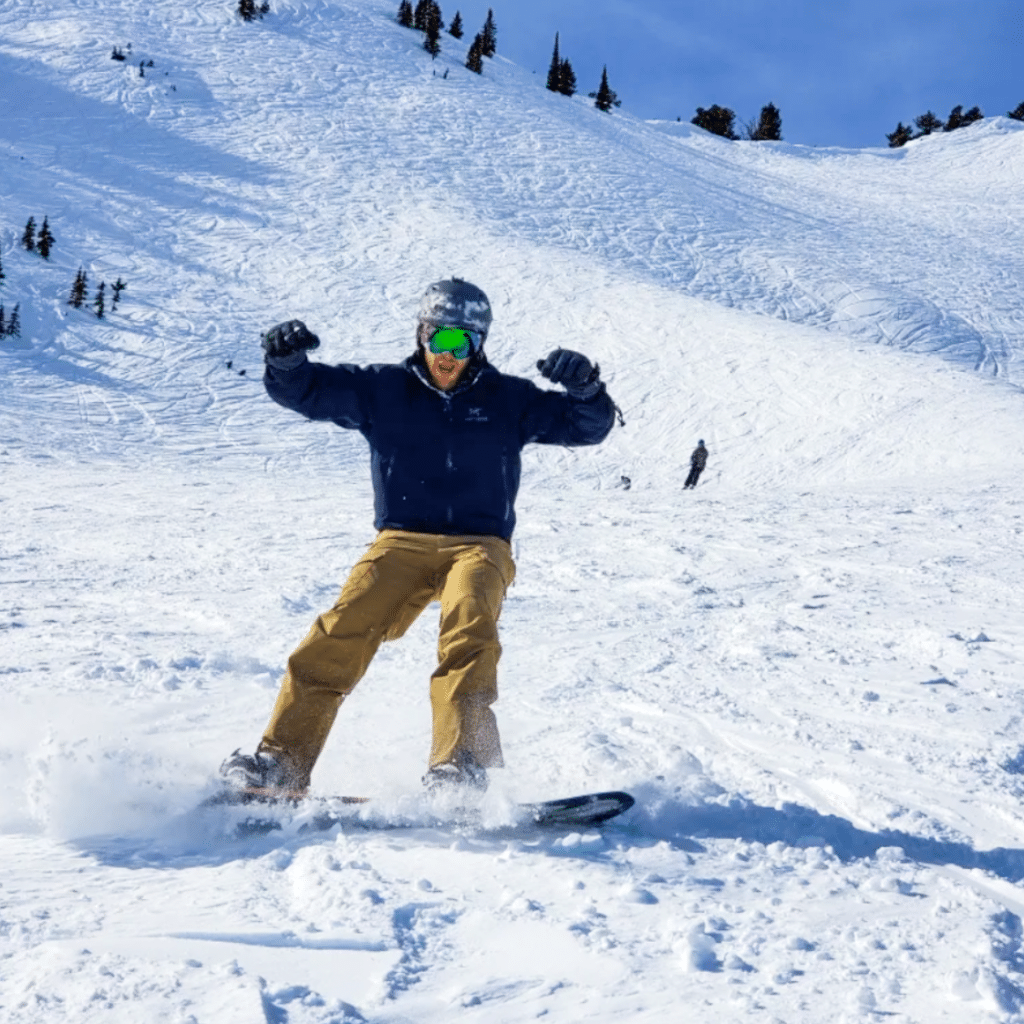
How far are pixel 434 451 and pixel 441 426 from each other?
10cm

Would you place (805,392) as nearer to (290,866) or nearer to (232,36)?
(290,866)

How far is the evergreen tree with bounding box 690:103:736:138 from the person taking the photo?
70.6 metres

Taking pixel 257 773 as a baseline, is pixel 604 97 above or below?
above

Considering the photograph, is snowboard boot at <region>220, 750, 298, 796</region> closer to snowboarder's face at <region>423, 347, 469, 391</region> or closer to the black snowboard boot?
the black snowboard boot

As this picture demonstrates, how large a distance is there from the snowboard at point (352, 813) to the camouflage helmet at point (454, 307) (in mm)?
1746

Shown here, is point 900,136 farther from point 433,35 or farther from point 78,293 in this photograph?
point 78,293

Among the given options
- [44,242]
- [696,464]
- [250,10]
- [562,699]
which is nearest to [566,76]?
[250,10]

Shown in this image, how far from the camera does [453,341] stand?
12.3 ft

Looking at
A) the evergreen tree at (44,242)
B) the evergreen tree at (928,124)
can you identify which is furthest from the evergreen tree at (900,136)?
the evergreen tree at (44,242)

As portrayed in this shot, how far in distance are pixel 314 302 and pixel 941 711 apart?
26.7 metres

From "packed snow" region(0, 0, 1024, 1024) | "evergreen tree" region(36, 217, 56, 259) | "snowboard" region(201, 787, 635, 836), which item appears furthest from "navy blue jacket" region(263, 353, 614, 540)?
"evergreen tree" region(36, 217, 56, 259)

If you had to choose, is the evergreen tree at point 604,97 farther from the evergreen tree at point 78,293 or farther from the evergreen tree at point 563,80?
the evergreen tree at point 78,293

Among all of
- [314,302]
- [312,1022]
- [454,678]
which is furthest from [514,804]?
[314,302]

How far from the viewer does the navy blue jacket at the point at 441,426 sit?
3738 mm
